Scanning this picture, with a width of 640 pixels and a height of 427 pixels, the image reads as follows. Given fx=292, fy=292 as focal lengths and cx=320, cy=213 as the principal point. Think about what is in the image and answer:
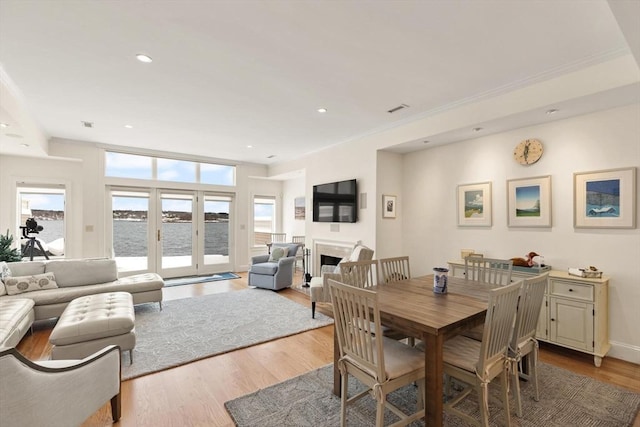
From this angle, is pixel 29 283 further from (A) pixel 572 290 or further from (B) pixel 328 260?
(A) pixel 572 290

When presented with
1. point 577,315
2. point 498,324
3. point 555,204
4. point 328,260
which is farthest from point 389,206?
point 498,324

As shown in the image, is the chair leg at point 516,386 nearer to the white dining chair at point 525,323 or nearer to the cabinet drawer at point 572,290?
the white dining chair at point 525,323

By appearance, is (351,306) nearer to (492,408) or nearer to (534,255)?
(492,408)

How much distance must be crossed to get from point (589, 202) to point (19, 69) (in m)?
5.97

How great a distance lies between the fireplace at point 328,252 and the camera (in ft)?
17.8

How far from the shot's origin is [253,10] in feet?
6.68

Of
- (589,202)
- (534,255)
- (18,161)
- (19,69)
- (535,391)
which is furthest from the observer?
Result: (18,161)

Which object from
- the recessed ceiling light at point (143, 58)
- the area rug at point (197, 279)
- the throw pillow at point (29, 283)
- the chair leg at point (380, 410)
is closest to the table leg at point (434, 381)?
the chair leg at point (380, 410)

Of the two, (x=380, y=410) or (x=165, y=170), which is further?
(x=165, y=170)

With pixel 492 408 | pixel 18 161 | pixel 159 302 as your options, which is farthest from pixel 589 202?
pixel 18 161

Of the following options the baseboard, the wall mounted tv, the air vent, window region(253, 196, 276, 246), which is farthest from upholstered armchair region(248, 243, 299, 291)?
the baseboard

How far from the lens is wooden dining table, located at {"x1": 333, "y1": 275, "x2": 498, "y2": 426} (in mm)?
1752

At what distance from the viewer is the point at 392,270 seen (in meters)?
3.12

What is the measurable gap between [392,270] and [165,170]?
567cm
